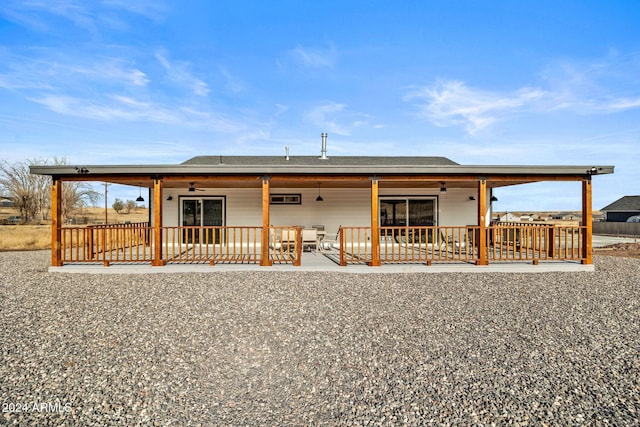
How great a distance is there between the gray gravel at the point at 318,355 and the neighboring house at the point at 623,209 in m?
33.5

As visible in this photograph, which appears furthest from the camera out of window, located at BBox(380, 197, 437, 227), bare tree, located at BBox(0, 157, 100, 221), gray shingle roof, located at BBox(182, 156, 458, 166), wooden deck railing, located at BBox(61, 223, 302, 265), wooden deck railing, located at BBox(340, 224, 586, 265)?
bare tree, located at BBox(0, 157, 100, 221)

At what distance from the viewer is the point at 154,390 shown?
3.19 m

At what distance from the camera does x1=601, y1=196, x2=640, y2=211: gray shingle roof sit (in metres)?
32.7

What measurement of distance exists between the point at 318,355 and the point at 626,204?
41.4 meters

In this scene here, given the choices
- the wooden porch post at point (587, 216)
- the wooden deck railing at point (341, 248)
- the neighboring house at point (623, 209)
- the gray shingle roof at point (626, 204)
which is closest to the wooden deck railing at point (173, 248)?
the wooden deck railing at point (341, 248)

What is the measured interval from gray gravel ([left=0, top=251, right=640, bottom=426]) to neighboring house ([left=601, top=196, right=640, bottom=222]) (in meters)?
33.5

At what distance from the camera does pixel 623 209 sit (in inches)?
1308

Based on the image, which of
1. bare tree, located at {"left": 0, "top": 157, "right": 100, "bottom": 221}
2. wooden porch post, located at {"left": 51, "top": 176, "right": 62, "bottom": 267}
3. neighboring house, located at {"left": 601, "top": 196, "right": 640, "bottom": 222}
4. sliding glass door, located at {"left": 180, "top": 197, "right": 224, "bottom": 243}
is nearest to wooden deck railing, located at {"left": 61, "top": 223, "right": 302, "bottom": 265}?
wooden porch post, located at {"left": 51, "top": 176, "right": 62, "bottom": 267}

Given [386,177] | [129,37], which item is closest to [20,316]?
[386,177]

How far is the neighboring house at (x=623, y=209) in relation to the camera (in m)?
32.5

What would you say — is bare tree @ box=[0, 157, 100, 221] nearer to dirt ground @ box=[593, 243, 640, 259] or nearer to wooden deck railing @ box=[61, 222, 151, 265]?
wooden deck railing @ box=[61, 222, 151, 265]

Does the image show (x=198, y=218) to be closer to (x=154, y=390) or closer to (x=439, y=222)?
(x=439, y=222)

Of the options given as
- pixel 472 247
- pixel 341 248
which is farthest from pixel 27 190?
pixel 472 247

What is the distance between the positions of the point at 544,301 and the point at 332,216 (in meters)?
7.80
